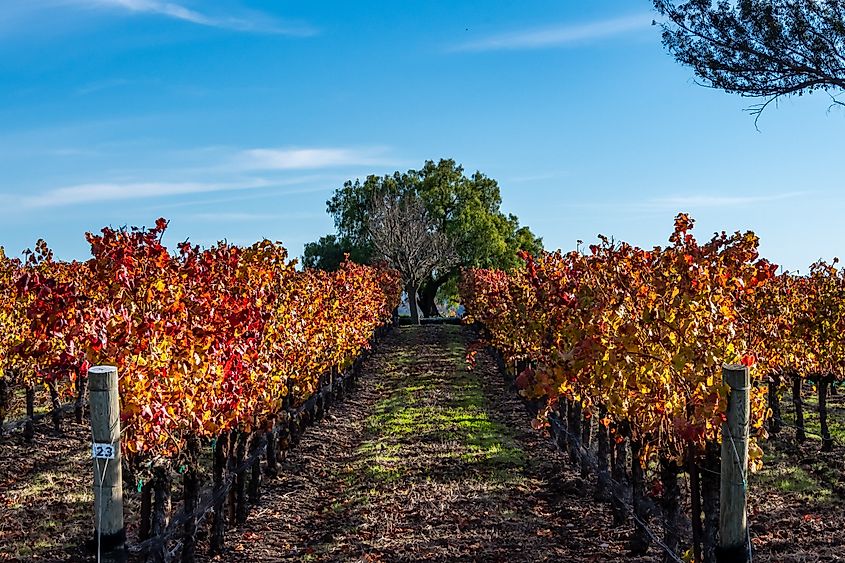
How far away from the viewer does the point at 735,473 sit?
5.41 m

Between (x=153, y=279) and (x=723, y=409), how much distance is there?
5.83 meters

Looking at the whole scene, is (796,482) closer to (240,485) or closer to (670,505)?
(670,505)

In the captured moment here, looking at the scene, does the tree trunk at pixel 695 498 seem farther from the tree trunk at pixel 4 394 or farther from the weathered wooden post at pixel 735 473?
the tree trunk at pixel 4 394

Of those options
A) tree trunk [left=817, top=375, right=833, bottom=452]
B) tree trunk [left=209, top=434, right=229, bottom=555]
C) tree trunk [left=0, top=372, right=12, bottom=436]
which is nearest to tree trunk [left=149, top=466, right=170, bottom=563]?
tree trunk [left=209, top=434, right=229, bottom=555]

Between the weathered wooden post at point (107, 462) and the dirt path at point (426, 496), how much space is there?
3.93 metres

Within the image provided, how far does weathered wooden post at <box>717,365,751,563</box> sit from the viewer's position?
541 cm

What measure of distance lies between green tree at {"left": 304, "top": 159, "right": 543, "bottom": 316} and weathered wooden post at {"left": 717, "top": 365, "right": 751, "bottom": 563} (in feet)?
163

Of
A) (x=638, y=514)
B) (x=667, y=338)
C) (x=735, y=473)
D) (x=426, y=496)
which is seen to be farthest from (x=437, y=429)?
(x=735, y=473)

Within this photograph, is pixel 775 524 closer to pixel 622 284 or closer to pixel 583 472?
pixel 583 472

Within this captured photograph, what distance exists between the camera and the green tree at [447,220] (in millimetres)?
56656

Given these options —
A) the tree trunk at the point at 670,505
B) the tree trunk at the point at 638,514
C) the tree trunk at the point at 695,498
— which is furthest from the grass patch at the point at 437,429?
the tree trunk at the point at 695,498

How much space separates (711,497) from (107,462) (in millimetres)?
5375

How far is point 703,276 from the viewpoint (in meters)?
7.61

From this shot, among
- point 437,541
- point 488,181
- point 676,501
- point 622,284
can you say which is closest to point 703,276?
point 622,284
